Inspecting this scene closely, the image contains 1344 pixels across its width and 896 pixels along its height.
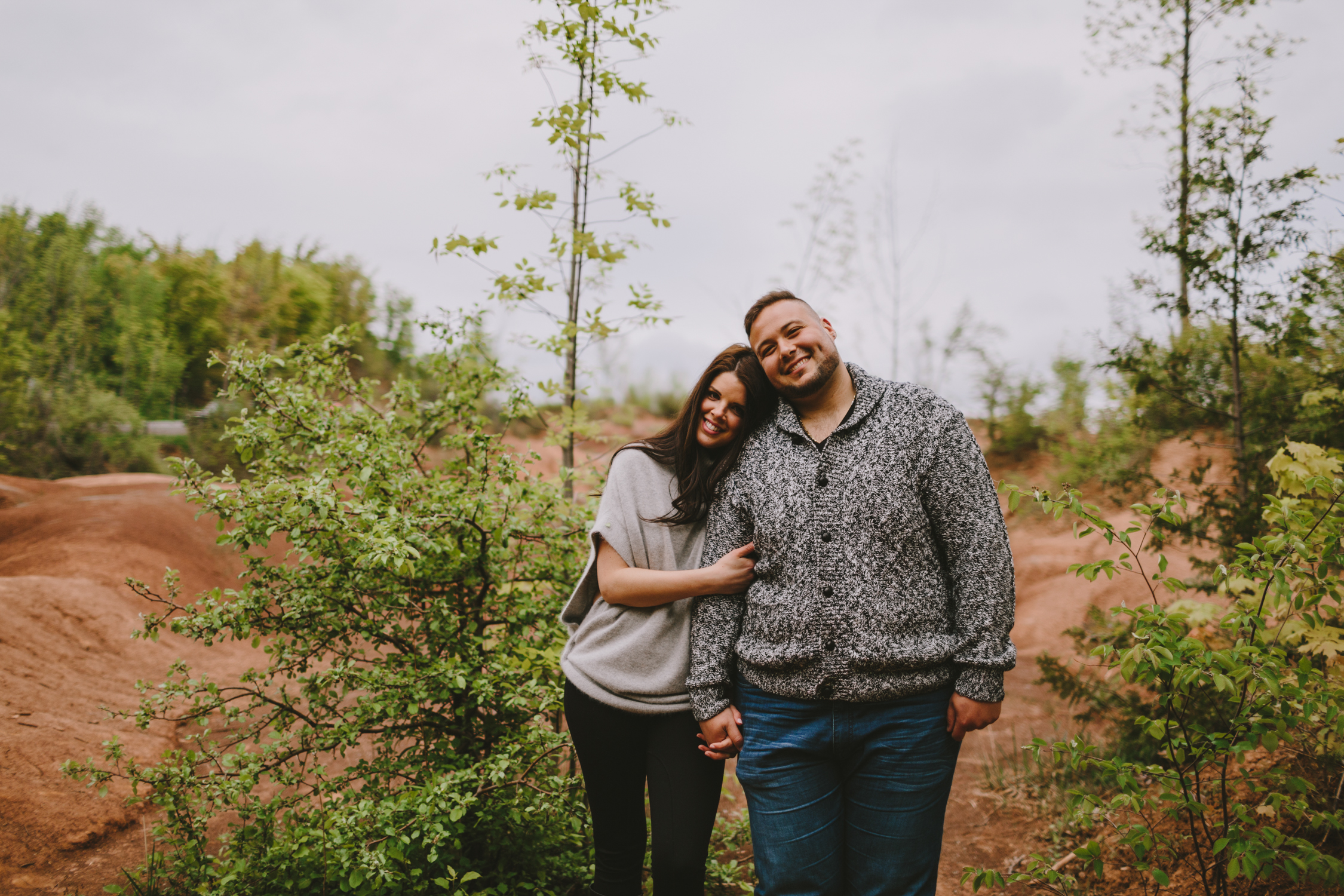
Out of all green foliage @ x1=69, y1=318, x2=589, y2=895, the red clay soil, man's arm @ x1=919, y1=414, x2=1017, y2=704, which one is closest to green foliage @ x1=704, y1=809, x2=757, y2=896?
green foliage @ x1=69, y1=318, x2=589, y2=895

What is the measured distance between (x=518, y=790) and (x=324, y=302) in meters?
15.9

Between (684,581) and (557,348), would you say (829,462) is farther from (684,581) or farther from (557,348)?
→ (557,348)

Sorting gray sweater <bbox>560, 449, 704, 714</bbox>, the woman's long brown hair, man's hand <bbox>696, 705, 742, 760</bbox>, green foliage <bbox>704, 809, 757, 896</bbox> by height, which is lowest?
green foliage <bbox>704, 809, 757, 896</bbox>

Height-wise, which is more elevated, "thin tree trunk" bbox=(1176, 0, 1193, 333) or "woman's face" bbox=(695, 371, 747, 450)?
"thin tree trunk" bbox=(1176, 0, 1193, 333)

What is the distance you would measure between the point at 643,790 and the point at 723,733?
0.32 m

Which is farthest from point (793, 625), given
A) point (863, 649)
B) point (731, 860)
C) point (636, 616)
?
point (731, 860)

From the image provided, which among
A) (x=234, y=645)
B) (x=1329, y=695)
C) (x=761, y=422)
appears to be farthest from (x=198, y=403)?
(x=1329, y=695)

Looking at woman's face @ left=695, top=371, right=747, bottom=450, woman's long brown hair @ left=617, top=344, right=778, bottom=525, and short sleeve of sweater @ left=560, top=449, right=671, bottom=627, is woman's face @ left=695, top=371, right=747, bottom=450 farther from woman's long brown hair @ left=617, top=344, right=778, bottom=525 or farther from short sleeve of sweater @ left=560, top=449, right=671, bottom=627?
short sleeve of sweater @ left=560, top=449, right=671, bottom=627

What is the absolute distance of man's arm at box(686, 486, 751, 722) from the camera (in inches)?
76.6

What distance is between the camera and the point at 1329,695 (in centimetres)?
189

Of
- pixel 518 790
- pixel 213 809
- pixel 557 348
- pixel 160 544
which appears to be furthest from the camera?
pixel 160 544

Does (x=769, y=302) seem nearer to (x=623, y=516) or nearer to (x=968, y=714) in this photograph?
(x=623, y=516)

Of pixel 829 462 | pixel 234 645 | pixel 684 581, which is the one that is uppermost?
pixel 829 462

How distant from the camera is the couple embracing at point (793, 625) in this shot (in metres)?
1.81
